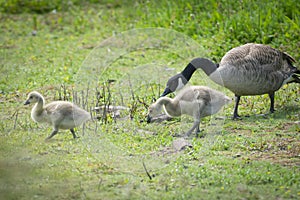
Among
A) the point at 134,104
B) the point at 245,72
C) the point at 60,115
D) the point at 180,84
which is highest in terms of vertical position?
the point at 245,72

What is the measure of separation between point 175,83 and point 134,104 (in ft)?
3.87

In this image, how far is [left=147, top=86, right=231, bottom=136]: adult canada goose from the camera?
7578 millimetres

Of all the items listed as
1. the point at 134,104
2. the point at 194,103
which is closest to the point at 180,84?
the point at 194,103

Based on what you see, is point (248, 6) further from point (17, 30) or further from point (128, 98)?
point (17, 30)

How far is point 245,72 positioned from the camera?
8.22 metres

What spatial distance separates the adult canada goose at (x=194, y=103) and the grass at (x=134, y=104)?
31cm

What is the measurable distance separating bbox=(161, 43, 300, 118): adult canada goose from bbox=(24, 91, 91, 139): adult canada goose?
1292mm

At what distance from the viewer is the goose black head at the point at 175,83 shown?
8.11 m

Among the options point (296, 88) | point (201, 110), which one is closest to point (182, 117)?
point (201, 110)

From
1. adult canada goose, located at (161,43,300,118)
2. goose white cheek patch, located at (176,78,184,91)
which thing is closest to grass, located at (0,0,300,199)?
adult canada goose, located at (161,43,300,118)

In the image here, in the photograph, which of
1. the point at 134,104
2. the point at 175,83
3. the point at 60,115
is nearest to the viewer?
the point at 60,115

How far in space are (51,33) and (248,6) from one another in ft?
15.9

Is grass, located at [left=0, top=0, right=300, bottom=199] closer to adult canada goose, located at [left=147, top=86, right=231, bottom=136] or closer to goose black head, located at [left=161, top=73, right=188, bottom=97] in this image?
adult canada goose, located at [left=147, top=86, right=231, bottom=136]

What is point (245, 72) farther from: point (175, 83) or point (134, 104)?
point (134, 104)
